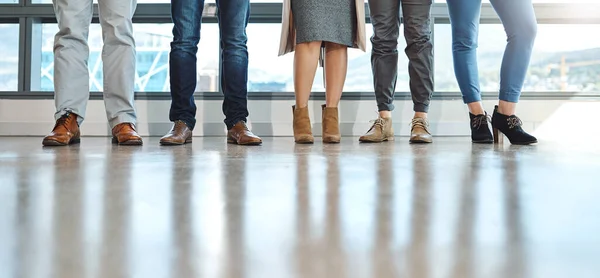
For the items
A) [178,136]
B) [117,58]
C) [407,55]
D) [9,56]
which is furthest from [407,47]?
[9,56]

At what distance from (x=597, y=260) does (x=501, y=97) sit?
1.70 meters

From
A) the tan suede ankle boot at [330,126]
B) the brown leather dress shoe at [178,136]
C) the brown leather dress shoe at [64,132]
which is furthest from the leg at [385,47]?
the brown leather dress shoe at [64,132]

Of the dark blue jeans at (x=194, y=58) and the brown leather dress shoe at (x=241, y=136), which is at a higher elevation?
the dark blue jeans at (x=194, y=58)

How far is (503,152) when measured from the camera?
1.77 m

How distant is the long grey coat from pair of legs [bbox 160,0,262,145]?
165mm

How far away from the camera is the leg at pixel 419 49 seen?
2.27 meters

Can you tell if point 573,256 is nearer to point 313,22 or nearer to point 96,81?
point 313,22

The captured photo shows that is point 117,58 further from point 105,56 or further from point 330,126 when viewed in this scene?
point 330,126

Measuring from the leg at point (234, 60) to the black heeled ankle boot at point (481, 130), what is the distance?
992 millimetres

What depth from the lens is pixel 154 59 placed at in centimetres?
320

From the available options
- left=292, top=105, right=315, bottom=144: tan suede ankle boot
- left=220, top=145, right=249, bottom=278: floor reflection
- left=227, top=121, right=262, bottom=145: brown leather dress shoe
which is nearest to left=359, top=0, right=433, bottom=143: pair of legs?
left=292, top=105, right=315, bottom=144: tan suede ankle boot

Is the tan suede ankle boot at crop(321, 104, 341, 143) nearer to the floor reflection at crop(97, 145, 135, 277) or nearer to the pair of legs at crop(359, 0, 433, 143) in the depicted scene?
the pair of legs at crop(359, 0, 433, 143)

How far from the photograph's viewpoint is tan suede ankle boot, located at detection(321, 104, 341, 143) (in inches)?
88.4

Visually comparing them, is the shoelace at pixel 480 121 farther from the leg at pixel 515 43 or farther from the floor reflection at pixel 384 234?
the floor reflection at pixel 384 234
